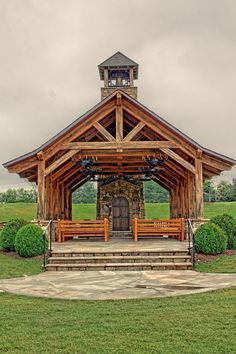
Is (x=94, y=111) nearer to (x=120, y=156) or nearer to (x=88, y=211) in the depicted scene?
(x=120, y=156)

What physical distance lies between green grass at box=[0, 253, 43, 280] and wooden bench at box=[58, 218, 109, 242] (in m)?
3.50

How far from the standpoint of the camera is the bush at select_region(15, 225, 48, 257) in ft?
42.3

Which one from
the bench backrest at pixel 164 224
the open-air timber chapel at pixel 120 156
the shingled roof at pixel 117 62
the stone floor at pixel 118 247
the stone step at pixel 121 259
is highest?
the shingled roof at pixel 117 62

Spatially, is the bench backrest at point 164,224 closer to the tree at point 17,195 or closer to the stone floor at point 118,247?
the stone floor at point 118,247

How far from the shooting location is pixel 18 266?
1173cm

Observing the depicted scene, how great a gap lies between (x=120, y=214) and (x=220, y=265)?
→ 1455 centimetres

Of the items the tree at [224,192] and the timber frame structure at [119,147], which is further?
the tree at [224,192]

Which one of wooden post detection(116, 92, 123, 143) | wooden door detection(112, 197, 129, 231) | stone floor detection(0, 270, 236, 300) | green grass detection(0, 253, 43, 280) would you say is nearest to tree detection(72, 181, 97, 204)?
wooden door detection(112, 197, 129, 231)

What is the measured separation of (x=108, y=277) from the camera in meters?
10.1

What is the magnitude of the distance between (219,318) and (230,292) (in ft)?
6.58

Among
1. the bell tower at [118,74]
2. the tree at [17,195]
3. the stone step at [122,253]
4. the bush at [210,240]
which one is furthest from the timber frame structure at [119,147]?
the tree at [17,195]

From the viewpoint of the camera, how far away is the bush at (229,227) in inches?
564

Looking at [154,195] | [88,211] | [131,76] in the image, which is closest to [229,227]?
[131,76]

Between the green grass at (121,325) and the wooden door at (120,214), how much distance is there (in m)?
18.3
